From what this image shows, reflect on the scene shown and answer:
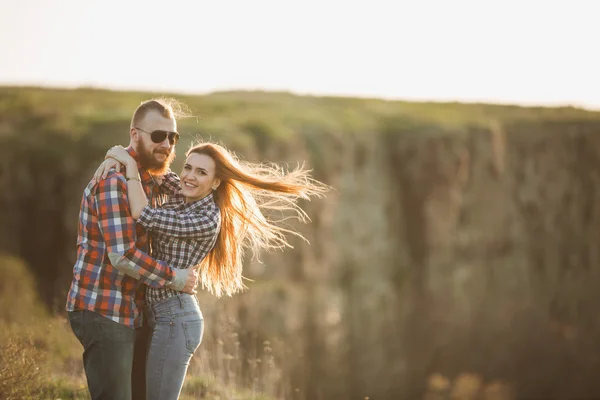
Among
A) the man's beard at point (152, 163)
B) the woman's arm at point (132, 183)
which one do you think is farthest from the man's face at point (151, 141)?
the woman's arm at point (132, 183)

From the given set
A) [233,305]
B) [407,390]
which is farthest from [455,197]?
[233,305]

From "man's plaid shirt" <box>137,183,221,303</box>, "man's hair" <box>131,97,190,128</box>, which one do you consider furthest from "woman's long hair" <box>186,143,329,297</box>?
"man's hair" <box>131,97,190,128</box>

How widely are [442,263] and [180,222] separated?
38508mm

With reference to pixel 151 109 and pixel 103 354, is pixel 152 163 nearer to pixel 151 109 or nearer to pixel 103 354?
pixel 151 109

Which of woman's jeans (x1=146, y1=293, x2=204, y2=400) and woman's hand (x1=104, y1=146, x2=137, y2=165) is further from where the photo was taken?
woman's hand (x1=104, y1=146, x2=137, y2=165)

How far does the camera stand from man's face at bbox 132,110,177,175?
6031 millimetres

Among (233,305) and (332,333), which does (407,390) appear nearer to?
(332,333)

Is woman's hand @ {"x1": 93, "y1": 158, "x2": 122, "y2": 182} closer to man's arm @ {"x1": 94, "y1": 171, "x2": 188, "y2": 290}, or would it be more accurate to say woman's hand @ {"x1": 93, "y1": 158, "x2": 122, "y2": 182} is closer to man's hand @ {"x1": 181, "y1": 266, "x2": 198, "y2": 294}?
man's arm @ {"x1": 94, "y1": 171, "x2": 188, "y2": 290}

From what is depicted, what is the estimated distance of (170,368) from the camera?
573cm

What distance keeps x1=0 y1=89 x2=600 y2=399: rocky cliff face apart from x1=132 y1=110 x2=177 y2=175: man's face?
21.3 metres

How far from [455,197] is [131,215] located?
3840 cm

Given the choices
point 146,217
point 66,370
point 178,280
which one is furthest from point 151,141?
point 66,370

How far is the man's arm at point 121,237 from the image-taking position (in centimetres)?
556

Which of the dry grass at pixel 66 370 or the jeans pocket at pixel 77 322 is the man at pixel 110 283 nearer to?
the jeans pocket at pixel 77 322
